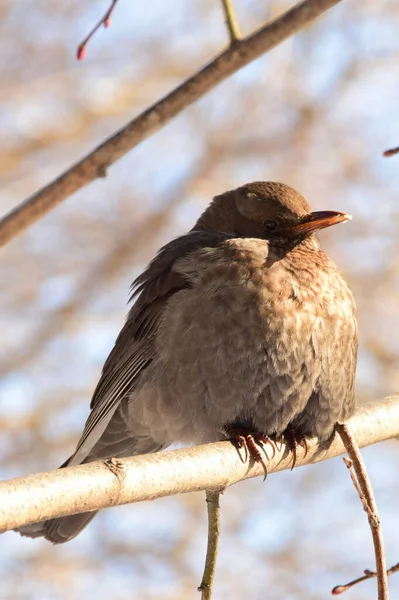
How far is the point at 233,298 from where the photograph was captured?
4109 millimetres

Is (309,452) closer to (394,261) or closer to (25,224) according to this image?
(25,224)

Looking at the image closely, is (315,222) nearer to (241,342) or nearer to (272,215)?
(272,215)

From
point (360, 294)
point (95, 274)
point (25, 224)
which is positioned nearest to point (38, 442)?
point (95, 274)


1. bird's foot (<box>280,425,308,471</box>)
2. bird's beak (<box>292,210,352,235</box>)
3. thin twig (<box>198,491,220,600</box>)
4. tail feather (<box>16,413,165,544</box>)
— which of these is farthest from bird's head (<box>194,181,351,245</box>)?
thin twig (<box>198,491,220,600</box>)

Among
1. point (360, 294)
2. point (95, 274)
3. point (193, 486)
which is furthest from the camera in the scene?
point (95, 274)

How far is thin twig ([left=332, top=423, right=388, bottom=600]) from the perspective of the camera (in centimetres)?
295

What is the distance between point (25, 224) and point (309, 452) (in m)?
1.66

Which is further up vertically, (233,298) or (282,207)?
(282,207)

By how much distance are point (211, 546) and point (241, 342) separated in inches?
32.9

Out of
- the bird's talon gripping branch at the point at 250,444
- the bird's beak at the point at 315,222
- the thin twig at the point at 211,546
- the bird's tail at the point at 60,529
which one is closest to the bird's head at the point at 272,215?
the bird's beak at the point at 315,222

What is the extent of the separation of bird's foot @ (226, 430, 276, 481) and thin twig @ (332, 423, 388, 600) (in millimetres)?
379

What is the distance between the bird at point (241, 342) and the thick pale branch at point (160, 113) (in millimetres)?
1038

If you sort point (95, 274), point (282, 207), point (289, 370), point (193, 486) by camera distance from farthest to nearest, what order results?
point (95, 274), point (282, 207), point (289, 370), point (193, 486)

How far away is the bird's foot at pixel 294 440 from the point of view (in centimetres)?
410
